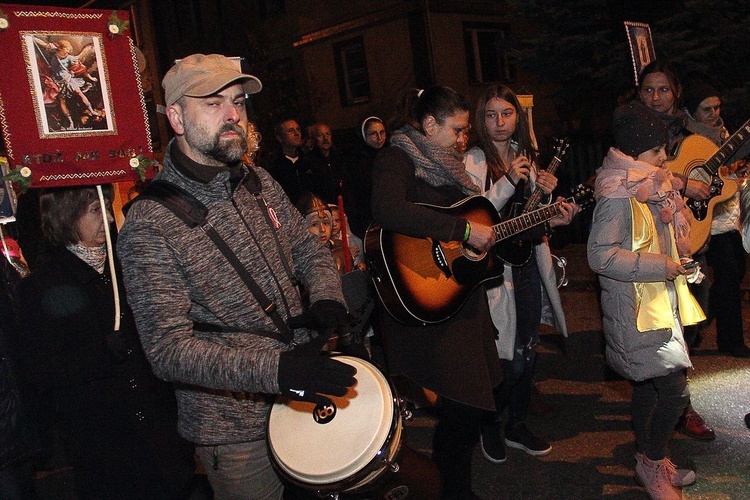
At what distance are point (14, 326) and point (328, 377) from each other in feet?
6.81

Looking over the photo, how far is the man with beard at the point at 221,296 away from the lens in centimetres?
229

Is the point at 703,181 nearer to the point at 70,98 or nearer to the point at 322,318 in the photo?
the point at 322,318

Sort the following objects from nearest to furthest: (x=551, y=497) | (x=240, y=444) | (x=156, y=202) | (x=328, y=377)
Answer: (x=328, y=377), (x=156, y=202), (x=240, y=444), (x=551, y=497)

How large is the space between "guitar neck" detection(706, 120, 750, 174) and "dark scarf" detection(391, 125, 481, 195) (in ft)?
6.32

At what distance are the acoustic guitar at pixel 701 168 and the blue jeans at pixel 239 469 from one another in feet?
10.9

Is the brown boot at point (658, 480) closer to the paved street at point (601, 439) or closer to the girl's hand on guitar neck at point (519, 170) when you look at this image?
the paved street at point (601, 439)

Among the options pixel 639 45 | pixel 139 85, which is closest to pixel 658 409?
pixel 139 85

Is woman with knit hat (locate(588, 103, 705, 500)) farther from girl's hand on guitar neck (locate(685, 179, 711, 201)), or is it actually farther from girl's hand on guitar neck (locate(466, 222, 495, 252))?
girl's hand on guitar neck (locate(685, 179, 711, 201))

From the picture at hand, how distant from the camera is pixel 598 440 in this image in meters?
4.82

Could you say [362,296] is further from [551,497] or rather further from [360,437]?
[360,437]

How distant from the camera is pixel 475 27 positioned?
69.3ft

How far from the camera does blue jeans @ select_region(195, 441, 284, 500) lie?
2631 mm

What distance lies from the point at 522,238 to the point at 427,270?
89cm

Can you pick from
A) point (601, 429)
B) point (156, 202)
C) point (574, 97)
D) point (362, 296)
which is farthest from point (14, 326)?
point (574, 97)
